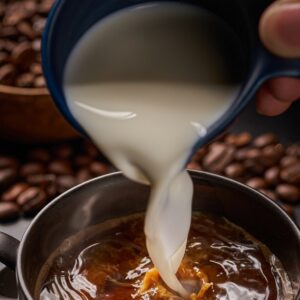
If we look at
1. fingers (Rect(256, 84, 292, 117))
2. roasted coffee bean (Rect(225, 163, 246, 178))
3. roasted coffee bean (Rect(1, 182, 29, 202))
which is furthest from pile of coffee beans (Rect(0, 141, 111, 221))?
fingers (Rect(256, 84, 292, 117))

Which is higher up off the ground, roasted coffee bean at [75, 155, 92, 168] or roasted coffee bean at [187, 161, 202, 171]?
roasted coffee bean at [187, 161, 202, 171]

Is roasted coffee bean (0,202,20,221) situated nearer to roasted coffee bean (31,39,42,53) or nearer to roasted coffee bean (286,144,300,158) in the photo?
roasted coffee bean (31,39,42,53)

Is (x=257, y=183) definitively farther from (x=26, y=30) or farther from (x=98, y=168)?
(x=26, y=30)

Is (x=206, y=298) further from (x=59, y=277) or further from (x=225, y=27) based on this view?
(x=225, y=27)

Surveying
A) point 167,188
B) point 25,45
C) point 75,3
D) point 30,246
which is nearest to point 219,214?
point 167,188

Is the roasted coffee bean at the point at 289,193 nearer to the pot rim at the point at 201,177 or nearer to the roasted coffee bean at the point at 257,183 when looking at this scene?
the roasted coffee bean at the point at 257,183

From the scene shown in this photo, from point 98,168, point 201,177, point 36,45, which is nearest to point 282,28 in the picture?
point 201,177
